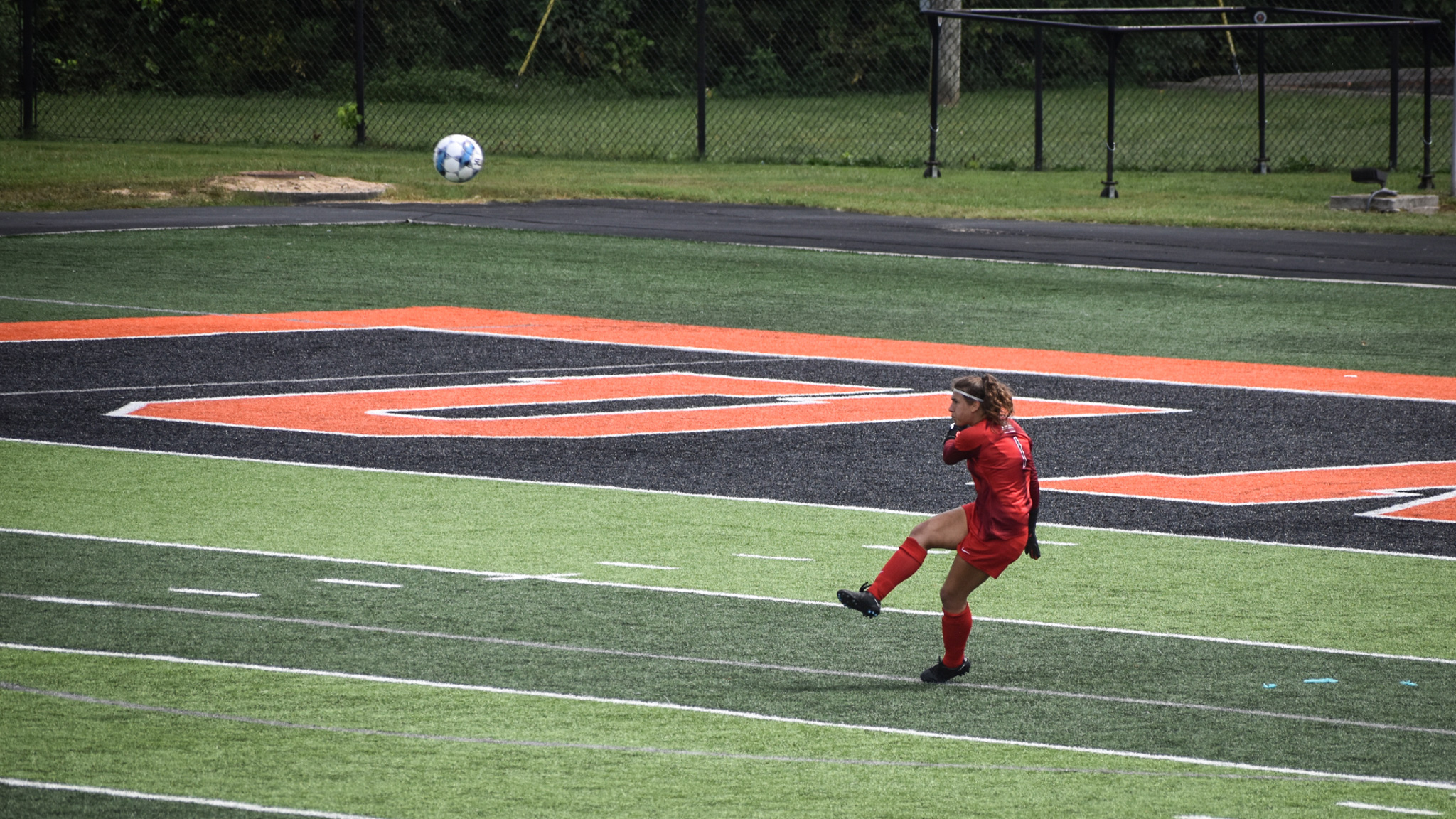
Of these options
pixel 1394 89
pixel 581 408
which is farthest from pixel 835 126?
pixel 581 408

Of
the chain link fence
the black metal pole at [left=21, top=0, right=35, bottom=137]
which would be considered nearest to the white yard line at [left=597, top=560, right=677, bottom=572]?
the chain link fence

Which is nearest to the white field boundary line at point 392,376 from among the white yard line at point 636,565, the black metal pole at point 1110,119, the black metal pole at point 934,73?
the white yard line at point 636,565

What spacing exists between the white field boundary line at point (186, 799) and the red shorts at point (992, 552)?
2.48 metres

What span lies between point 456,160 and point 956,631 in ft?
63.6

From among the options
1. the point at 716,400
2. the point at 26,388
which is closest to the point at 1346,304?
the point at 716,400

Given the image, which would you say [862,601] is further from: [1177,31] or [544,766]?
[1177,31]

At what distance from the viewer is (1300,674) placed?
23.9ft

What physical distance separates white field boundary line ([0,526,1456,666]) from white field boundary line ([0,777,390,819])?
2960 mm

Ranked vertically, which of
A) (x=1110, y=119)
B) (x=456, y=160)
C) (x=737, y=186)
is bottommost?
(x=737, y=186)

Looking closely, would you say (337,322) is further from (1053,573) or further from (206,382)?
(1053,573)

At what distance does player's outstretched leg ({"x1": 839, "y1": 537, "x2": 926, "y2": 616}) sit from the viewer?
7.13m

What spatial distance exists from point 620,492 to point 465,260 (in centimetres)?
995

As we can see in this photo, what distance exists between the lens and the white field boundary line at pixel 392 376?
13.2 metres

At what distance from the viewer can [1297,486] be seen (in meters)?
10.8
